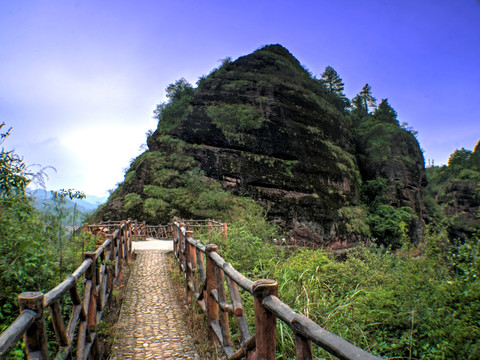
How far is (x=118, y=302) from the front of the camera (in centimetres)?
565

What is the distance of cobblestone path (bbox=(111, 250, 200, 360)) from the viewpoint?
3875mm

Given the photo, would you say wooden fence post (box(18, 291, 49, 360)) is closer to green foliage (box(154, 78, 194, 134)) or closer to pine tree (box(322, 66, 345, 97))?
green foliage (box(154, 78, 194, 134))

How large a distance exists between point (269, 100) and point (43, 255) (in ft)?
87.3

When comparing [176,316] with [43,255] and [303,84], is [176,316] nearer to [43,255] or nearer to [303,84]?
[43,255]

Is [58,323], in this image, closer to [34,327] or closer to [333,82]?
[34,327]

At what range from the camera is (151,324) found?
15.8ft

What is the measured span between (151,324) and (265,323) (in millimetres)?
3360

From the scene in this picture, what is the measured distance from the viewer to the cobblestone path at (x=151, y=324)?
153 inches

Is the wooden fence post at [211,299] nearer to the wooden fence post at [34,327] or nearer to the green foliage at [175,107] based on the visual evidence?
the wooden fence post at [34,327]

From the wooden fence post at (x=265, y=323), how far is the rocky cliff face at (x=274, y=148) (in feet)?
63.9

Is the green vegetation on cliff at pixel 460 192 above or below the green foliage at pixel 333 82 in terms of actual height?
below

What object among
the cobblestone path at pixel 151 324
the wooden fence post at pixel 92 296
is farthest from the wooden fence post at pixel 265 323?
the wooden fence post at pixel 92 296

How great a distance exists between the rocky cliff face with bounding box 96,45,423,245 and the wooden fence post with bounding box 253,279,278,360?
63.9 ft

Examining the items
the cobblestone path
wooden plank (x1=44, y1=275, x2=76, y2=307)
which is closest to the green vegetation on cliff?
the cobblestone path
